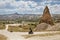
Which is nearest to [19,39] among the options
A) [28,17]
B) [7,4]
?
[28,17]

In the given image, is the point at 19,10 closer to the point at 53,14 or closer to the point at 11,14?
the point at 11,14

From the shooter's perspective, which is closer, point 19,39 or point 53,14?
point 19,39

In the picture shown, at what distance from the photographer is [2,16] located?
918cm

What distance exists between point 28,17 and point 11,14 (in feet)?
2.57

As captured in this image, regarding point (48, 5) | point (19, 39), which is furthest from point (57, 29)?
point (19, 39)

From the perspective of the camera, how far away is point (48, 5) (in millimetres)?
9172

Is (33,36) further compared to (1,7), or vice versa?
(1,7)

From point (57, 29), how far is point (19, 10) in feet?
6.23

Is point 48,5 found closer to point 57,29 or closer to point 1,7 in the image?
point 57,29

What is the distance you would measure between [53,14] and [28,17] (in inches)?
44.3

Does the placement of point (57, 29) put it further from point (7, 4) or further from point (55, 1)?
point (7, 4)

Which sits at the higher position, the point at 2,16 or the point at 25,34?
the point at 2,16

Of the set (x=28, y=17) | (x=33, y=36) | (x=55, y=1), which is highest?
(x=55, y=1)

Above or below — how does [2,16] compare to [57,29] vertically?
above
